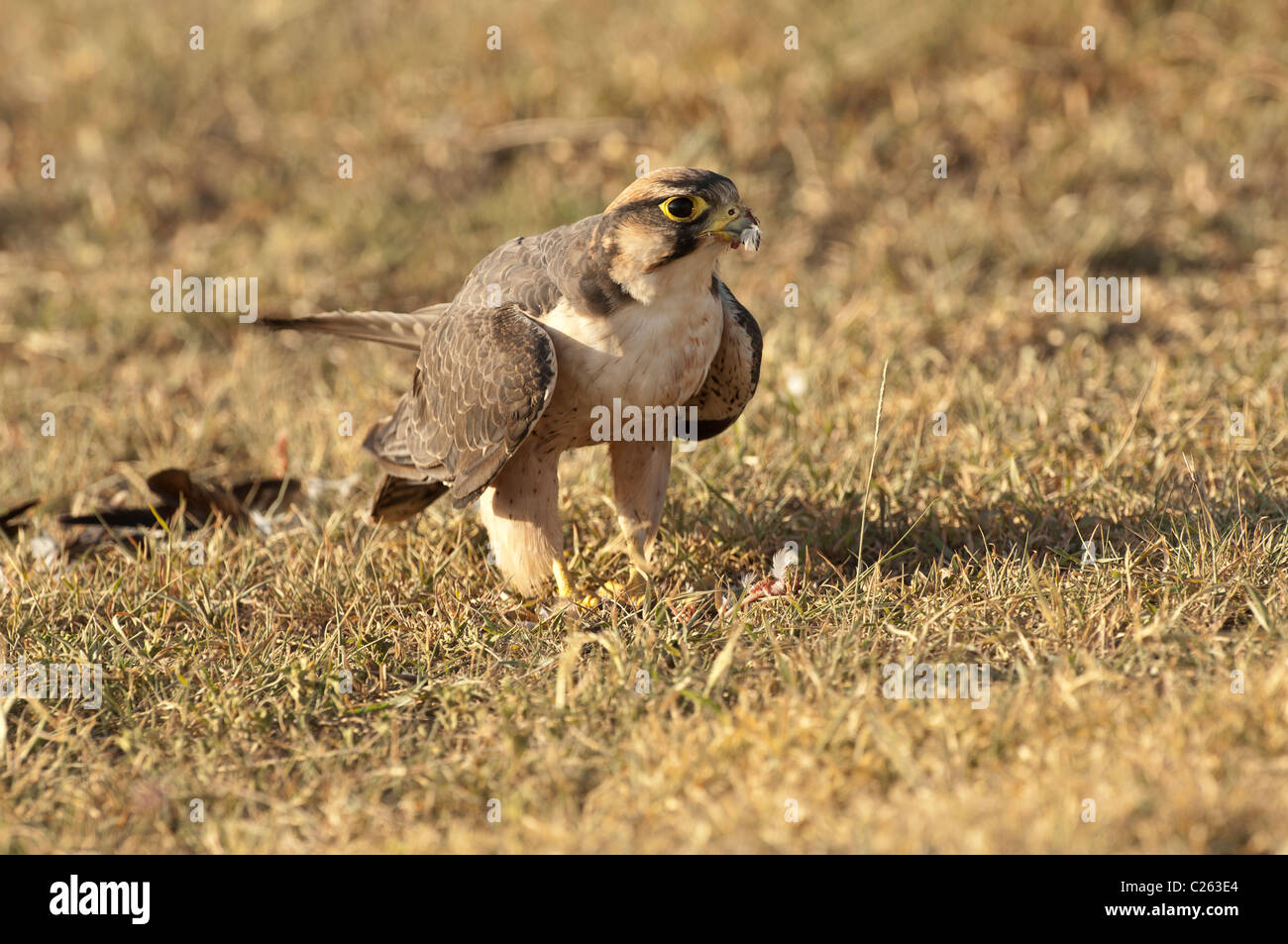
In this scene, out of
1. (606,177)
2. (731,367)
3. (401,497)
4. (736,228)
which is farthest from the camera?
(606,177)

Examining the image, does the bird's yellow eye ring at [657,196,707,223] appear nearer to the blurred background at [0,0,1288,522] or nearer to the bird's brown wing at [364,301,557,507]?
the bird's brown wing at [364,301,557,507]

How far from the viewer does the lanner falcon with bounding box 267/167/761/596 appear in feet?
12.5

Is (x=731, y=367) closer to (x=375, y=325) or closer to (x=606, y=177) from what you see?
(x=375, y=325)

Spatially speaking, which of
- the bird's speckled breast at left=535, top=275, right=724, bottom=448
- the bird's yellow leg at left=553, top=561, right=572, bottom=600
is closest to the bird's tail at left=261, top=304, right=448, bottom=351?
the bird's speckled breast at left=535, top=275, right=724, bottom=448

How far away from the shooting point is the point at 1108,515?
4516mm

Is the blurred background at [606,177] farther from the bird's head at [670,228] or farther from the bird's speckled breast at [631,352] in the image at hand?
the bird's head at [670,228]

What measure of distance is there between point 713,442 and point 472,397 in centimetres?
154

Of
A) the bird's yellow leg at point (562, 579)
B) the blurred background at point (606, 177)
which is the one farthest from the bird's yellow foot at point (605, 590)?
the blurred background at point (606, 177)

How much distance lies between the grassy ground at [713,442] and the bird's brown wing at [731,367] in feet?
1.62

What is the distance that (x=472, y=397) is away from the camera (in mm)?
4090

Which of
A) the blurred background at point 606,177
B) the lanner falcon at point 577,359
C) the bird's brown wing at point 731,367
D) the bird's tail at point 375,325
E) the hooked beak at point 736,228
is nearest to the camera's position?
the hooked beak at point 736,228

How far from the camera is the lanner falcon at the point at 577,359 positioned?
3.80 m

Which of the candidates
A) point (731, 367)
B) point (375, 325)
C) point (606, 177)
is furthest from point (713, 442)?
point (606, 177)

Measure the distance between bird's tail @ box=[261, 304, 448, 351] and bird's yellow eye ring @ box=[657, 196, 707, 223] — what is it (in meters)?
1.27
